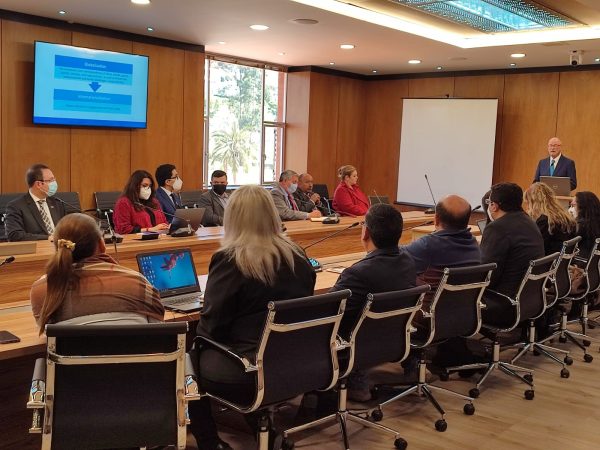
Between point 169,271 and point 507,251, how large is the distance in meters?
1.95

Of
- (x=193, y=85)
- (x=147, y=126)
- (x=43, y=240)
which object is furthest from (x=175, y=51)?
(x=43, y=240)

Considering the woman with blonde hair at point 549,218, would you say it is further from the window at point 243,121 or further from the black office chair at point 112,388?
the window at point 243,121

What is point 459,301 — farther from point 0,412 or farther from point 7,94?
point 7,94

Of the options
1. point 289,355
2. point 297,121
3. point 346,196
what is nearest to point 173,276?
point 289,355

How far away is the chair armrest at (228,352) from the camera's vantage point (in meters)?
2.35

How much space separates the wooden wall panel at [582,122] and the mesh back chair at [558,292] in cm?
515

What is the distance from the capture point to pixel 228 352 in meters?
2.44

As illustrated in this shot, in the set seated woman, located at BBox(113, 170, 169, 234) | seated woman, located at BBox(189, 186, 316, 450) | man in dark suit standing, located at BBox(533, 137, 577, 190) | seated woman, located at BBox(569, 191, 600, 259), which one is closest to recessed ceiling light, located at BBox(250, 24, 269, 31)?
seated woman, located at BBox(113, 170, 169, 234)

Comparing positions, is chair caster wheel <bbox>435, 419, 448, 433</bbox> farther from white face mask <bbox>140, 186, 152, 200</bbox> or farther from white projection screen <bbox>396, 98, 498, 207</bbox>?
white projection screen <bbox>396, 98, 498, 207</bbox>

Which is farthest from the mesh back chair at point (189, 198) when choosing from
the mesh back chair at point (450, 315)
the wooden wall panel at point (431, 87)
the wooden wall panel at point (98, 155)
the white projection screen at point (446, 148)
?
the mesh back chair at point (450, 315)

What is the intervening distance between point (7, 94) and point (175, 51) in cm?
210

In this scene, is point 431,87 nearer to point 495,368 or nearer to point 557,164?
point 557,164

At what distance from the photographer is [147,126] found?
25.2 feet

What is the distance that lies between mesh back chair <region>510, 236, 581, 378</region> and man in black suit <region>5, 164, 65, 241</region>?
3.35 m
